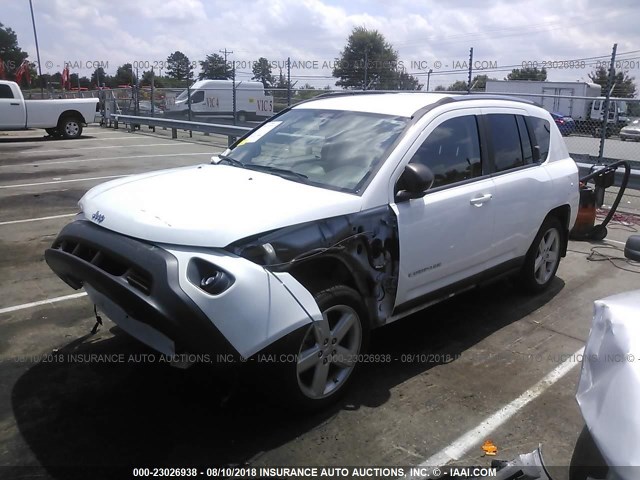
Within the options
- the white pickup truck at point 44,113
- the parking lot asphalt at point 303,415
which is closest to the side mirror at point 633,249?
the parking lot asphalt at point 303,415

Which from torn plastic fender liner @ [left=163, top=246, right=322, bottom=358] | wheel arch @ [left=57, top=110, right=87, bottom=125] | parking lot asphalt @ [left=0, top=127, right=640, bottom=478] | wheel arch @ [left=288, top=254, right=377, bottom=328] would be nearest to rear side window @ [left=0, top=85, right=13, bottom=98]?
wheel arch @ [left=57, top=110, right=87, bottom=125]

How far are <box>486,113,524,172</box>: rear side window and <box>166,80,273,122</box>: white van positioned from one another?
69.6ft

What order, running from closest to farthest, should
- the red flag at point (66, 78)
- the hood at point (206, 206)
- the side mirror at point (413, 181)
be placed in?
1. the hood at point (206, 206)
2. the side mirror at point (413, 181)
3. the red flag at point (66, 78)

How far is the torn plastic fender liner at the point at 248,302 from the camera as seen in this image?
2639 millimetres

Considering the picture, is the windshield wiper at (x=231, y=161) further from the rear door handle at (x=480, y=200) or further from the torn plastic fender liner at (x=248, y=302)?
the rear door handle at (x=480, y=200)

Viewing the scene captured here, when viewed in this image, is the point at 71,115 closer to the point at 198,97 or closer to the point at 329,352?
the point at 198,97

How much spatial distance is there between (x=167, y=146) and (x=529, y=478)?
1680cm

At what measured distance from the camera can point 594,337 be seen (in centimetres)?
233

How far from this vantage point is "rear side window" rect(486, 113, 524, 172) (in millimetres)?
4531

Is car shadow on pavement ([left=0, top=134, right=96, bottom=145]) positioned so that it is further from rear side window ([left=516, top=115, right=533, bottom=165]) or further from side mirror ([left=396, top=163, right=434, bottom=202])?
side mirror ([left=396, top=163, right=434, bottom=202])

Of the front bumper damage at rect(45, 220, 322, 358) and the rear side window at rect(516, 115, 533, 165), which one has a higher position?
the rear side window at rect(516, 115, 533, 165)

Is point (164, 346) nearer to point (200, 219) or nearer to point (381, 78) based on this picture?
point (200, 219)

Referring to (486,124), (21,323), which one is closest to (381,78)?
(486,124)

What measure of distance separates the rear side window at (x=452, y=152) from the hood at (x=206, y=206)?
837mm
